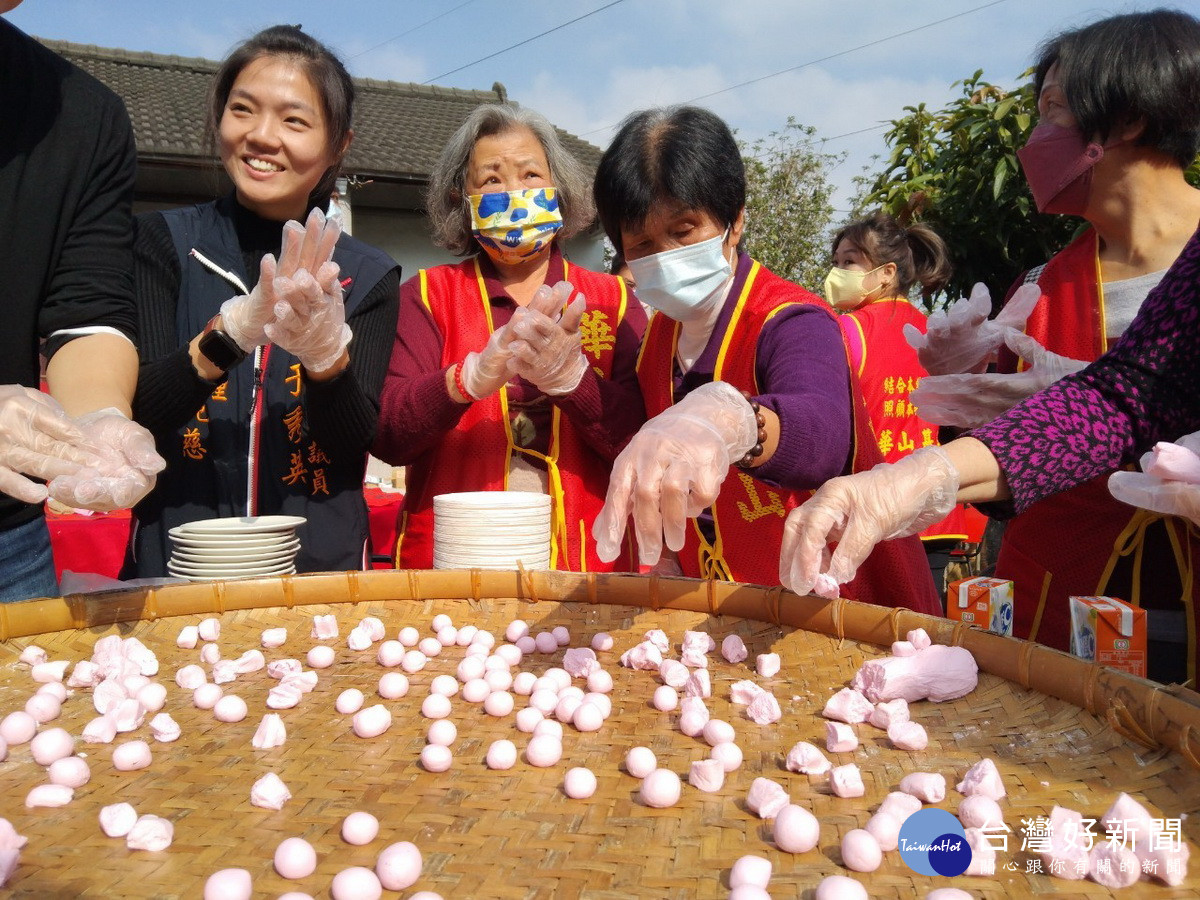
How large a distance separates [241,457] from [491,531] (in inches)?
33.1

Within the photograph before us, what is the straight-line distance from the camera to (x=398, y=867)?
3.41 ft

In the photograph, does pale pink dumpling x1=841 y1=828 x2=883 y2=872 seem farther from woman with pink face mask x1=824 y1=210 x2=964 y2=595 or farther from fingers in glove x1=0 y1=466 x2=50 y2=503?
woman with pink face mask x1=824 y1=210 x2=964 y2=595

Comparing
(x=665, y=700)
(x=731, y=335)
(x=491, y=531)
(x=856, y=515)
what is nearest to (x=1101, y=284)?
(x=731, y=335)

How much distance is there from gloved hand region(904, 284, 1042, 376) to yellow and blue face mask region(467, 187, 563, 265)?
1.15 metres

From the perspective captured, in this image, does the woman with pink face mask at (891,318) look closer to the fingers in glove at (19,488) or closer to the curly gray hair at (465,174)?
the curly gray hair at (465,174)

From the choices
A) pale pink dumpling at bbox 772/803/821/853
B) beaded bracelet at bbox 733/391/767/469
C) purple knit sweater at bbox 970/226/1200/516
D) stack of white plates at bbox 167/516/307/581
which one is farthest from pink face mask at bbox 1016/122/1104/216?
stack of white plates at bbox 167/516/307/581

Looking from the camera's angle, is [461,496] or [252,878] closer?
[252,878]

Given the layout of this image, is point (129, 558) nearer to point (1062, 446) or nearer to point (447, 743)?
point (447, 743)

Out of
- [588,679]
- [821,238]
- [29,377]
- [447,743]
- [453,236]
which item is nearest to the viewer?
[447,743]

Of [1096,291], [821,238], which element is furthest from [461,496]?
[821,238]

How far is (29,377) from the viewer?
81.6 inches

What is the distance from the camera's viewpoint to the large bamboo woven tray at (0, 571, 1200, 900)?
1.05 meters

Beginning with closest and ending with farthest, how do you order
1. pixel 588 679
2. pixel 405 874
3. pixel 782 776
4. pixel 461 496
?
pixel 405 874
pixel 782 776
pixel 588 679
pixel 461 496

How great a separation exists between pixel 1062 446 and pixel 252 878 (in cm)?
156
